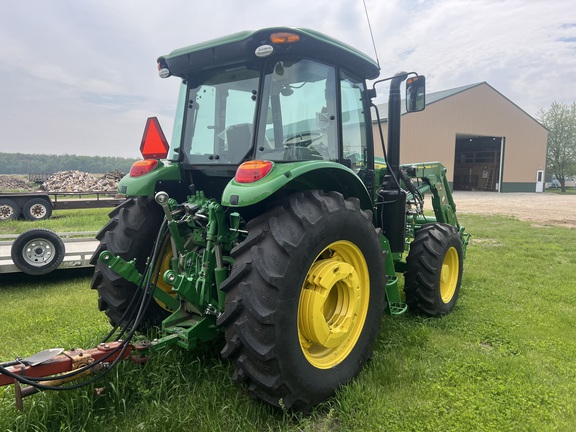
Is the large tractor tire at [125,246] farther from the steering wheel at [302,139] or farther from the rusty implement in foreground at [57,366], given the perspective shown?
the steering wheel at [302,139]

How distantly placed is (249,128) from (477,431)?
2461 mm

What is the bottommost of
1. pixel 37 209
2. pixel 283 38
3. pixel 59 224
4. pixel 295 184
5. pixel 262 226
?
pixel 59 224

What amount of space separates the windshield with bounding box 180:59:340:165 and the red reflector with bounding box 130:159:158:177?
0.27 m

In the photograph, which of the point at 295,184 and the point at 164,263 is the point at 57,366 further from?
the point at 295,184

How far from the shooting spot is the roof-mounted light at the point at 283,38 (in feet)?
8.32

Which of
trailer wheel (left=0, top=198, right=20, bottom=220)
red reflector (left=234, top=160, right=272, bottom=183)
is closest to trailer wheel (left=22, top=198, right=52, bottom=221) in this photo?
trailer wheel (left=0, top=198, right=20, bottom=220)

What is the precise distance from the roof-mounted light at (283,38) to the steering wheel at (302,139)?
656 mm

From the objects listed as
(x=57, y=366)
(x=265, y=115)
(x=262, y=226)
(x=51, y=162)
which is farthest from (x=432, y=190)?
(x=51, y=162)

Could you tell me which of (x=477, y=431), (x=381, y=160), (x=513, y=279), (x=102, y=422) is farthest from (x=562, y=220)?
(x=102, y=422)

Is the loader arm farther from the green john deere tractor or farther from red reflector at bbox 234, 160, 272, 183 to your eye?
red reflector at bbox 234, 160, 272, 183

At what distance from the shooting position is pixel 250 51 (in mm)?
2697

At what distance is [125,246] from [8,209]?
445 inches

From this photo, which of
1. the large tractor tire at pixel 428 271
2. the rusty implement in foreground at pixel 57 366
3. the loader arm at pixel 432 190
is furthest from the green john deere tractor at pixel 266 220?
the loader arm at pixel 432 190

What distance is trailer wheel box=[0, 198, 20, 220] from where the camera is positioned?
1190cm
